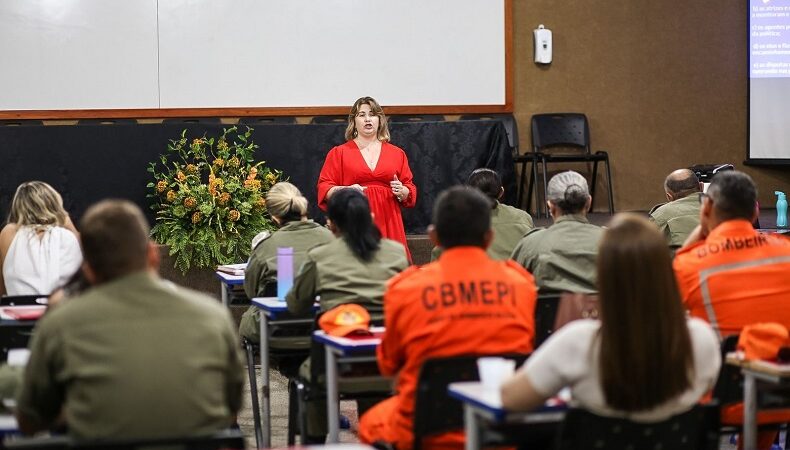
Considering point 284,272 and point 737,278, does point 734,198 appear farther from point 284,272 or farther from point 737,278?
point 284,272

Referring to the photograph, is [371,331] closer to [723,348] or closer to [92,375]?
[723,348]

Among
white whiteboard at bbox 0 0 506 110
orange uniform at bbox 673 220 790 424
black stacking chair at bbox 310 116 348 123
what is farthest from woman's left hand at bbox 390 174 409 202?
orange uniform at bbox 673 220 790 424

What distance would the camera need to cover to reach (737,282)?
3.74 meters

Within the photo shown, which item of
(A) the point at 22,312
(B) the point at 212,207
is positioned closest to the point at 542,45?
(B) the point at 212,207

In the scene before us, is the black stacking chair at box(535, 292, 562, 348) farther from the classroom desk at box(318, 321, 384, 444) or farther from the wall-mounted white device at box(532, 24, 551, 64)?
the wall-mounted white device at box(532, 24, 551, 64)

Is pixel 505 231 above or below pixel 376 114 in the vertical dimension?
below

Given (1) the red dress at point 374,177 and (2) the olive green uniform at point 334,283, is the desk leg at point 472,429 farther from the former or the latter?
(1) the red dress at point 374,177

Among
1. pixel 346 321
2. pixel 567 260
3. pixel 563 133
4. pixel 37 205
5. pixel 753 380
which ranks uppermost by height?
pixel 563 133

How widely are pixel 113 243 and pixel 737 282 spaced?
2.20m

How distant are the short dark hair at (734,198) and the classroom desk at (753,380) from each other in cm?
66

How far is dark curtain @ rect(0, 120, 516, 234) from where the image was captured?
26.6 ft

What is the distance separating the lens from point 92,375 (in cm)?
237

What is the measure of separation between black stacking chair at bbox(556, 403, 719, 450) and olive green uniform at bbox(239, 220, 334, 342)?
9.16 ft

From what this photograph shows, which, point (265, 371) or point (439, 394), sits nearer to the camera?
point (439, 394)
